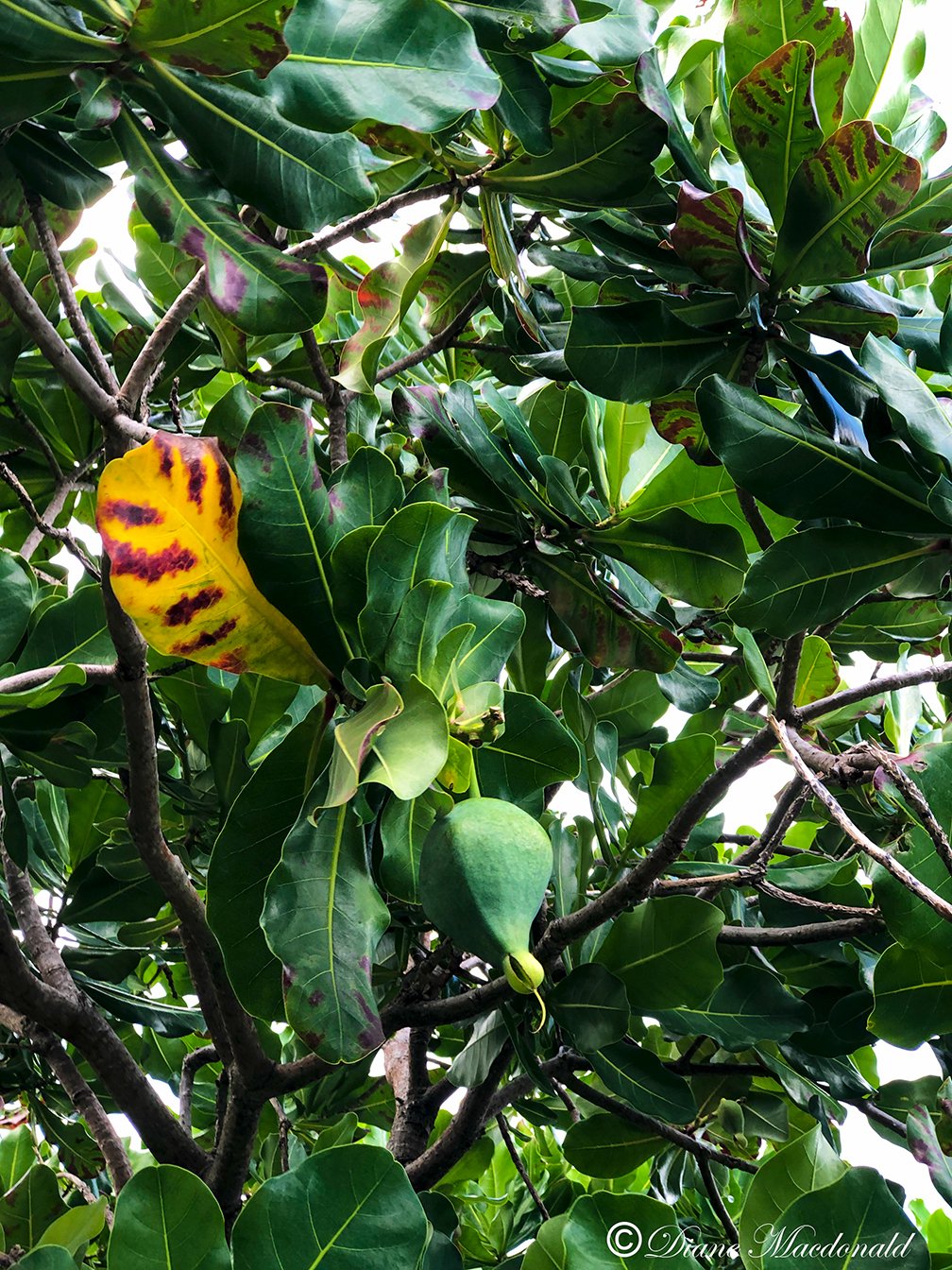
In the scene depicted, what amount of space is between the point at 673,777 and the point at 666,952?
147 millimetres

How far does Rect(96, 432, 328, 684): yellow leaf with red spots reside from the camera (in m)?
0.61

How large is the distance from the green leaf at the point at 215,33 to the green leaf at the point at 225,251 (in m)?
0.12

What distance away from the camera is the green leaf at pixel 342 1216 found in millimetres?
654

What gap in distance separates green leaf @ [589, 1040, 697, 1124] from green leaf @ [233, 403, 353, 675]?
525mm

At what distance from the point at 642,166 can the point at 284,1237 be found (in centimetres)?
78

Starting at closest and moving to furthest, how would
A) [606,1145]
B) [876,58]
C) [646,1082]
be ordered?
[876,58] < [646,1082] < [606,1145]

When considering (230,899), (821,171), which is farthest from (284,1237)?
(821,171)

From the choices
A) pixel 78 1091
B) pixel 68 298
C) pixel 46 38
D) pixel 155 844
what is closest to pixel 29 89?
pixel 46 38

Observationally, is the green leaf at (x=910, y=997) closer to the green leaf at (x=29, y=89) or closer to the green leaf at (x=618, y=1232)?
the green leaf at (x=618, y=1232)

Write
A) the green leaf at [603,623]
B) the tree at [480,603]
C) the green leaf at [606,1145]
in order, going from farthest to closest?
the green leaf at [606,1145]
the green leaf at [603,623]
the tree at [480,603]

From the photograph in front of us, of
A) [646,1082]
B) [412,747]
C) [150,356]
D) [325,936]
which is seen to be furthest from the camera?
[646,1082]

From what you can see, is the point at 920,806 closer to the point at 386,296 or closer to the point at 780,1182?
the point at 780,1182

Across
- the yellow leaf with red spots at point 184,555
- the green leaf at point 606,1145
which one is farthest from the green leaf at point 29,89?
the green leaf at point 606,1145

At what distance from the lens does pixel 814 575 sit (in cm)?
84
